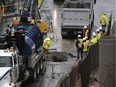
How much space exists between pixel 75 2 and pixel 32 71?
43.7 ft

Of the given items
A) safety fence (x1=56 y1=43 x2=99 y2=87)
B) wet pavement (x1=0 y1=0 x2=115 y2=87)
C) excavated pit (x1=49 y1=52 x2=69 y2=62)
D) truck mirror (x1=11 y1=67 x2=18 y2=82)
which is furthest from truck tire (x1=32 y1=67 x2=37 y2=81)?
excavated pit (x1=49 y1=52 x2=69 y2=62)

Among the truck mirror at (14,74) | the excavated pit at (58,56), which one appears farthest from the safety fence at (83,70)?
the excavated pit at (58,56)

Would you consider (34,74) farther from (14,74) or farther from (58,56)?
(58,56)

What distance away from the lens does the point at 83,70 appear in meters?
17.6

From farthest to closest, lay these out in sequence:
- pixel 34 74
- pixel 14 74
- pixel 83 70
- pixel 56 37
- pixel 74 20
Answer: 1. pixel 56 37
2. pixel 74 20
3. pixel 34 74
4. pixel 83 70
5. pixel 14 74

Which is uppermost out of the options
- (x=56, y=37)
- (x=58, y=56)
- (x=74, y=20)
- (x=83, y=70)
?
(x=74, y=20)

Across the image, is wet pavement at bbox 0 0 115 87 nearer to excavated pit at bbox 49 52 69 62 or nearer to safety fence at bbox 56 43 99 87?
excavated pit at bbox 49 52 69 62

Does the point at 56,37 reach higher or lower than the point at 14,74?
lower

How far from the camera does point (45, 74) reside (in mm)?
21391

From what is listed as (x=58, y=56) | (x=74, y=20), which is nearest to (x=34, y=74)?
(x=58, y=56)

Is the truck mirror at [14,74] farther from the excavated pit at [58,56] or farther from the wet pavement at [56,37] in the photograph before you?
the excavated pit at [58,56]

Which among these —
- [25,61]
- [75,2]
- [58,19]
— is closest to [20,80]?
[25,61]

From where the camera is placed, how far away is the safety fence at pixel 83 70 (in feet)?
49.7

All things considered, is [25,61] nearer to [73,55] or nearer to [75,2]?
[73,55]
